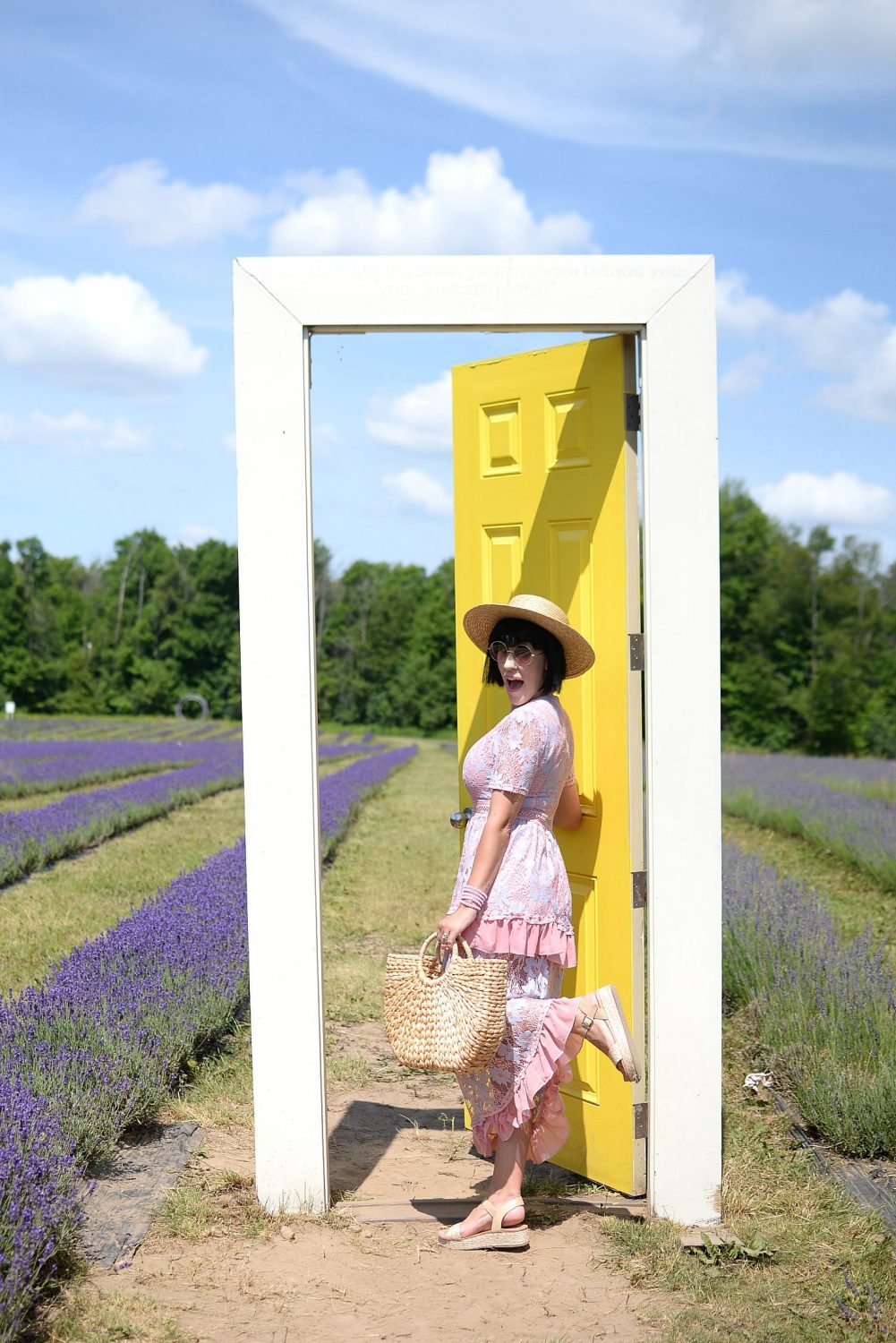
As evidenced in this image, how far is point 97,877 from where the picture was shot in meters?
8.92

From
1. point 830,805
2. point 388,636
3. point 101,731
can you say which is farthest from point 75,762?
point 388,636

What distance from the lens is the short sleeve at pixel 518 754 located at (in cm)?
342

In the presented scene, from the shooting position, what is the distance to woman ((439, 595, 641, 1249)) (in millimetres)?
3424

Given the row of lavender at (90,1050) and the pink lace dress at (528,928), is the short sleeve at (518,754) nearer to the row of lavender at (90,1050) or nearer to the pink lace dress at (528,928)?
the pink lace dress at (528,928)

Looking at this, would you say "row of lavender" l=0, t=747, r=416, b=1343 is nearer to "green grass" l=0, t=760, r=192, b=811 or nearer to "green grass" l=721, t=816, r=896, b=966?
"green grass" l=721, t=816, r=896, b=966

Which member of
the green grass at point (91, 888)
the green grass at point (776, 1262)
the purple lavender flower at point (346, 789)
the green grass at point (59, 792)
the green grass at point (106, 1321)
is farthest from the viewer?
the green grass at point (59, 792)

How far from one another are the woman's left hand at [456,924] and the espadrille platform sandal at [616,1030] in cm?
44

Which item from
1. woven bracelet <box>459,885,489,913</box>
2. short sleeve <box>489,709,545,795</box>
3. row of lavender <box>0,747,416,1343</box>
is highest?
short sleeve <box>489,709,545,795</box>

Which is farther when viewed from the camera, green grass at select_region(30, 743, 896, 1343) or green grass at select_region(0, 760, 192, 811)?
green grass at select_region(0, 760, 192, 811)

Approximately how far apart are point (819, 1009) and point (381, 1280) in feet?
7.46

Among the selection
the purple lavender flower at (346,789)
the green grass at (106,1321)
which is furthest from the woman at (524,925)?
the purple lavender flower at (346,789)

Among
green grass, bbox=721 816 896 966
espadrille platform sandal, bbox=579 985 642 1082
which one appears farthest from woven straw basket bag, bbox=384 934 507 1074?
green grass, bbox=721 816 896 966

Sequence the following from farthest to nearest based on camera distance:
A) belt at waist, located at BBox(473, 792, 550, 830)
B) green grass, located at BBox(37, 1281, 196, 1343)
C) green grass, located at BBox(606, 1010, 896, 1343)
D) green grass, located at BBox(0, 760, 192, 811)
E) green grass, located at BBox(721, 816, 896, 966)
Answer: green grass, located at BBox(0, 760, 192, 811)
green grass, located at BBox(721, 816, 896, 966)
belt at waist, located at BBox(473, 792, 550, 830)
green grass, located at BBox(606, 1010, 896, 1343)
green grass, located at BBox(37, 1281, 196, 1343)

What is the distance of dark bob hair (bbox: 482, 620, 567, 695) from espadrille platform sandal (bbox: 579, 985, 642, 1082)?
0.91 meters
